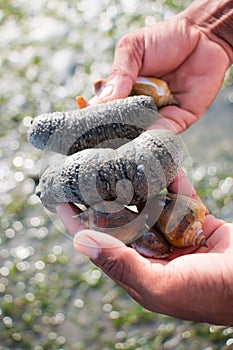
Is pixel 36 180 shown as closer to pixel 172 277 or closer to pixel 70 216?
pixel 70 216

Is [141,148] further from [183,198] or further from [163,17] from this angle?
[163,17]

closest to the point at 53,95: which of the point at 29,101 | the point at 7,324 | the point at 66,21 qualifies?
the point at 29,101

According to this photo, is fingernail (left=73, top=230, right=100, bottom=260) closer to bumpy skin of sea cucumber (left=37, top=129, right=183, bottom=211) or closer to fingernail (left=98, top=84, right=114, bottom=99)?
bumpy skin of sea cucumber (left=37, top=129, right=183, bottom=211)

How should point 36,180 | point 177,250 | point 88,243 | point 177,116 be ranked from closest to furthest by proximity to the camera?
point 88,243 < point 177,250 < point 177,116 < point 36,180

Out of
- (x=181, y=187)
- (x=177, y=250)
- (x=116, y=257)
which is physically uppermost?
(x=116, y=257)

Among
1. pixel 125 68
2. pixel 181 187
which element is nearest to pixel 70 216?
pixel 181 187

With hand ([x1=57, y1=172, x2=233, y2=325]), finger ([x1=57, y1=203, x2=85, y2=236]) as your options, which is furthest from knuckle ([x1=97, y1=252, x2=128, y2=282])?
finger ([x1=57, y1=203, x2=85, y2=236])

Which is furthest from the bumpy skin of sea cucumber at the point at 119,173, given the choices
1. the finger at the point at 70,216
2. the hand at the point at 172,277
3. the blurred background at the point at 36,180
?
the blurred background at the point at 36,180

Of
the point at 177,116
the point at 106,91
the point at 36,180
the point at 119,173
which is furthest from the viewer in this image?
the point at 36,180
